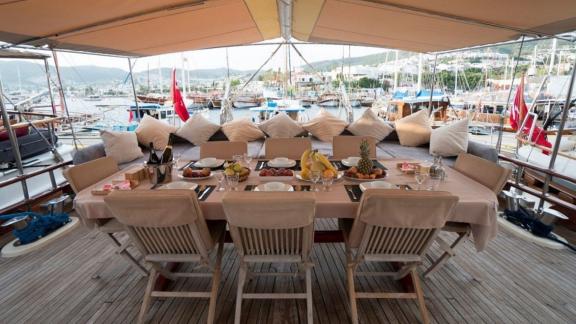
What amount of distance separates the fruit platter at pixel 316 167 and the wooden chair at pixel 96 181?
1288mm

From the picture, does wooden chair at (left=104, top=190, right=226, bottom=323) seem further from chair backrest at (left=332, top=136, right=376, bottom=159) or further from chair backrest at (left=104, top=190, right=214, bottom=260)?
chair backrest at (left=332, top=136, right=376, bottom=159)

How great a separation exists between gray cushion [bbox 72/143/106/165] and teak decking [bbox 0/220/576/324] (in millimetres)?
1288

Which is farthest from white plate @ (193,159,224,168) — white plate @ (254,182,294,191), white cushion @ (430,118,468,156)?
white cushion @ (430,118,468,156)

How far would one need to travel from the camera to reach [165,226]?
60.2 inches

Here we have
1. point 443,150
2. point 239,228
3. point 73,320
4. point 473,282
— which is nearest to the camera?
point 239,228

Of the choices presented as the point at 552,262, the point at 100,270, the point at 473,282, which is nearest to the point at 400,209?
the point at 473,282

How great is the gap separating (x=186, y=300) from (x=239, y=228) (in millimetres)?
904

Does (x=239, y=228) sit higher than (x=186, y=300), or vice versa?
(x=239, y=228)

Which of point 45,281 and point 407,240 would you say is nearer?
point 407,240

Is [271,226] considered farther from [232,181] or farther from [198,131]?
[198,131]

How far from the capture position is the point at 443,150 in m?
3.89

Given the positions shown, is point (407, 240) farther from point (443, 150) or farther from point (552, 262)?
point (443, 150)

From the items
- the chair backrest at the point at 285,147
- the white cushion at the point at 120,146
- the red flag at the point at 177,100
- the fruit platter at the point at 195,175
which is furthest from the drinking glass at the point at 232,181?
the red flag at the point at 177,100

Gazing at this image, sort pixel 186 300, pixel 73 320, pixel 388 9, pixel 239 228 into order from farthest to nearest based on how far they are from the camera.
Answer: pixel 388 9 < pixel 186 300 < pixel 73 320 < pixel 239 228
